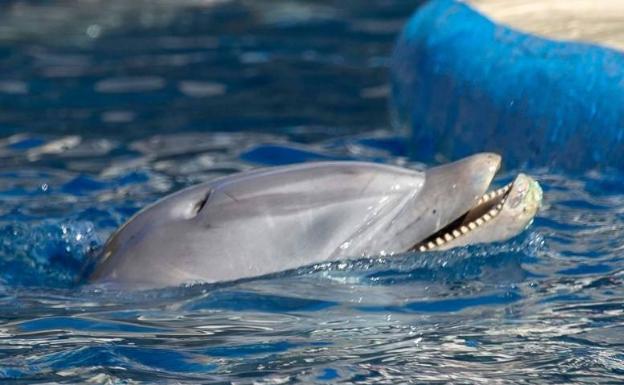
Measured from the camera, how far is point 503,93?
6.91 m

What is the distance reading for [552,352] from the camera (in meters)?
3.95

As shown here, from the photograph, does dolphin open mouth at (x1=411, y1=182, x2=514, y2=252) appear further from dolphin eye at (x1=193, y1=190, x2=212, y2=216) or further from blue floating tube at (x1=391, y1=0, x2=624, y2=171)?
blue floating tube at (x1=391, y1=0, x2=624, y2=171)

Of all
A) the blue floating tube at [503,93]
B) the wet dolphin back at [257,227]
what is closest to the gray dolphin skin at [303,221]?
the wet dolphin back at [257,227]

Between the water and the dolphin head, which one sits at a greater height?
the dolphin head

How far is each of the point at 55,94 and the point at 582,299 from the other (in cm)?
588

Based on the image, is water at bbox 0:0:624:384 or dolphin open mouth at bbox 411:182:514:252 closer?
water at bbox 0:0:624:384

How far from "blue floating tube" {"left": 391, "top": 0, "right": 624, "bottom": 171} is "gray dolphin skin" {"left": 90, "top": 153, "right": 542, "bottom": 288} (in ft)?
4.89

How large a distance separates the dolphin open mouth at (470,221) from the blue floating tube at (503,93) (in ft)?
4.46

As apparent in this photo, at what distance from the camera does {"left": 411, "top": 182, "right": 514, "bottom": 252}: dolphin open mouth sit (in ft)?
15.4

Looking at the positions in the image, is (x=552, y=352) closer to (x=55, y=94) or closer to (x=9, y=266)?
(x=9, y=266)

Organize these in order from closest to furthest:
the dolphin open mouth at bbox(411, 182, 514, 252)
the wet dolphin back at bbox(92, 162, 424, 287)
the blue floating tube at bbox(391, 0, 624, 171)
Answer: the wet dolphin back at bbox(92, 162, 424, 287) < the dolphin open mouth at bbox(411, 182, 514, 252) < the blue floating tube at bbox(391, 0, 624, 171)

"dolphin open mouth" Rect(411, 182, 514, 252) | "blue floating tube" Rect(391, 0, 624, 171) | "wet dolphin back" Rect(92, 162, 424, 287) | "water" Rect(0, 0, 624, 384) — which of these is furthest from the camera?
"blue floating tube" Rect(391, 0, 624, 171)

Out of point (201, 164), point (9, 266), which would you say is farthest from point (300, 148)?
point (9, 266)

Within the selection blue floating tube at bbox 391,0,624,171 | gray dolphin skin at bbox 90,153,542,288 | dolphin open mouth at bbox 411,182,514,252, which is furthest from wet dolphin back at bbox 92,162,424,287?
blue floating tube at bbox 391,0,624,171
